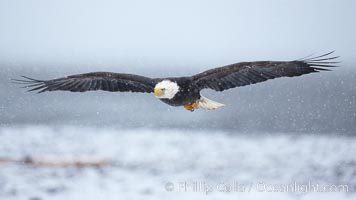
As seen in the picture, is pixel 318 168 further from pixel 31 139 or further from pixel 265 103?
pixel 265 103

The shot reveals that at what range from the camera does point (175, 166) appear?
34.2ft

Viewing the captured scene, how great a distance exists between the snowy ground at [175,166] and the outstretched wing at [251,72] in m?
2.35

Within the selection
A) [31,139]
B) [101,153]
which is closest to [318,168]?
[101,153]

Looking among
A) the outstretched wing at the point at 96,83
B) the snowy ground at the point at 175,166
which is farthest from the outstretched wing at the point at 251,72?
the snowy ground at the point at 175,166

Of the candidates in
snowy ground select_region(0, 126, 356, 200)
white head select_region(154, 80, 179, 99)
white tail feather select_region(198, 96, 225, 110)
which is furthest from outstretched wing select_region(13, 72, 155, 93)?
snowy ground select_region(0, 126, 356, 200)

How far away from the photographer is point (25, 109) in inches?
821

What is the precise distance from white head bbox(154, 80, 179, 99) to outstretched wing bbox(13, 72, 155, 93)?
0.28m

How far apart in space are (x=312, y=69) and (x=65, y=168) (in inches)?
185

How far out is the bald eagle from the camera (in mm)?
6395

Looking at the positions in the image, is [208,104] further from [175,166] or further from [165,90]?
[175,166]

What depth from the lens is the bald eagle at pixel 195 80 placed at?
21.0 feet

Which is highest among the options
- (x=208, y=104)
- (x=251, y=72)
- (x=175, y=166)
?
(x=251, y=72)

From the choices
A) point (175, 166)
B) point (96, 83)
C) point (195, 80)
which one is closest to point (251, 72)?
point (195, 80)

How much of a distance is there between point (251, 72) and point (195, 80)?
1.62ft
